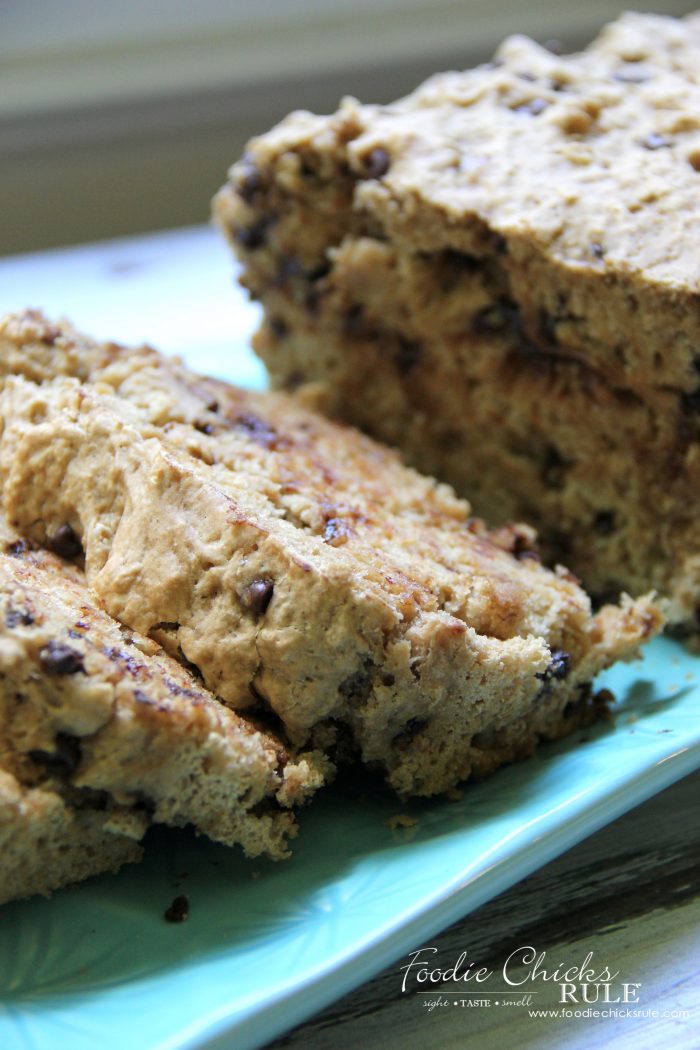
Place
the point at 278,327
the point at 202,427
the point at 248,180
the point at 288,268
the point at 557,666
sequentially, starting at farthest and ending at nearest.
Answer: the point at 278,327 < the point at 288,268 < the point at 248,180 < the point at 202,427 < the point at 557,666

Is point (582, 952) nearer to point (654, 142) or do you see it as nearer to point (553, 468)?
point (553, 468)

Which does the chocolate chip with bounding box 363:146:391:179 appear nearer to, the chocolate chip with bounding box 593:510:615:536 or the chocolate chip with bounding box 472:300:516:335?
the chocolate chip with bounding box 472:300:516:335

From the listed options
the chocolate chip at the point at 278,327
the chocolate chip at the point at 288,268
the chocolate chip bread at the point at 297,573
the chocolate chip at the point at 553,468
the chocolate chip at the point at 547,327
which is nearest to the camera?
the chocolate chip bread at the point at 297,573

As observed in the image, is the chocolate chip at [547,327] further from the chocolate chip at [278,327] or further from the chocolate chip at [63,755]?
the chocolate chip at [63,755]

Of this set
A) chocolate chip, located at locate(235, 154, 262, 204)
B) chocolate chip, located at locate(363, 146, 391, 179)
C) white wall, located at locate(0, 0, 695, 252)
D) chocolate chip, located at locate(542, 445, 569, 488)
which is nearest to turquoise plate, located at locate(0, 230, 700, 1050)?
chocolate chip, located at locate(542, 445, 569, 488)

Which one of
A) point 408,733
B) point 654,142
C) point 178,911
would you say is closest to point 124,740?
point 178,911

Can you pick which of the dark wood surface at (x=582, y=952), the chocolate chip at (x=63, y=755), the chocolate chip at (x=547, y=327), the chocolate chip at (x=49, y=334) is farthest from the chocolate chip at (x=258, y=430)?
the dark wood surface at (x=582, y=952)

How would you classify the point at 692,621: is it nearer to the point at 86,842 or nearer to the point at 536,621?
the point at 536,621
